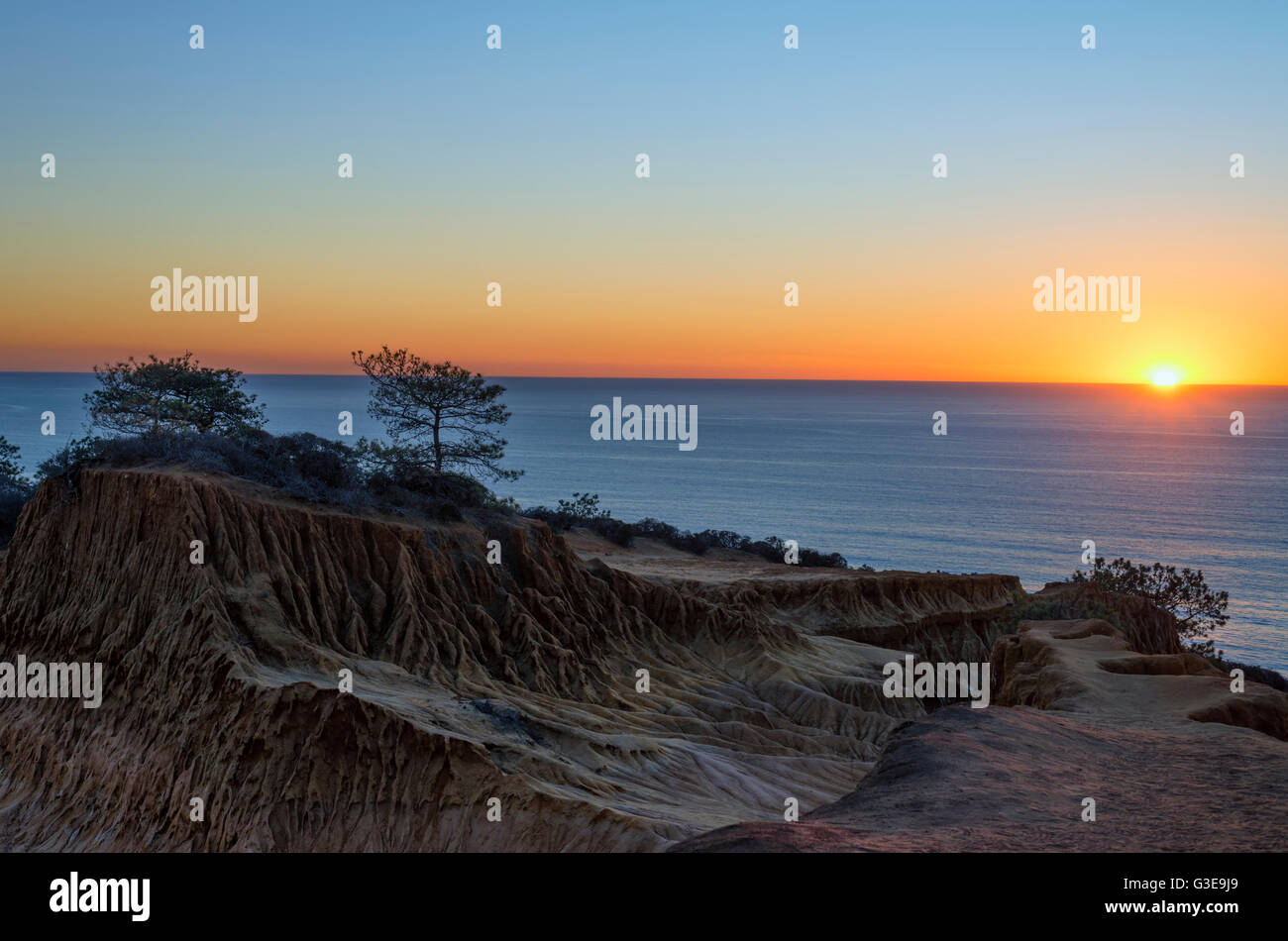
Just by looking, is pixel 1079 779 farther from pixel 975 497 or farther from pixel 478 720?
pixel 975 497

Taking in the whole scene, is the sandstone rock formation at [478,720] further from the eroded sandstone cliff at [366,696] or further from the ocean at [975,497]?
the ocean at [975,497]

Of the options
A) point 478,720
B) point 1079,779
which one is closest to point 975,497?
point 478,720

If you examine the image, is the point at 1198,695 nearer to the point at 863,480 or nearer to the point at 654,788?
the point at 654,788

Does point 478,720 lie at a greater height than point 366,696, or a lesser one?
lesser

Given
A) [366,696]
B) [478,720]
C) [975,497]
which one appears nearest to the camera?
[366,696]

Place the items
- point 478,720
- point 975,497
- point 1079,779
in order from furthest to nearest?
point 975,497 → point 478,720 → point 1079,779

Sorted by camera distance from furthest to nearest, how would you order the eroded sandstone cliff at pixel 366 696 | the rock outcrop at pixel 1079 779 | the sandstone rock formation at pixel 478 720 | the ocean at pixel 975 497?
the ocean at pixel 975 497
the eroded sandstone cliff at pixel 366 696
the sandstone rock formation at pixel 478 720
the rock outcrop at pixel 1079 779

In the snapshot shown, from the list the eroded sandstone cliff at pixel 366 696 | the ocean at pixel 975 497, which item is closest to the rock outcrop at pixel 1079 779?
the eroded sandstone cliff at pixel 366 696

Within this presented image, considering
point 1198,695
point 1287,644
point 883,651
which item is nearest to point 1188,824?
point 1198,695

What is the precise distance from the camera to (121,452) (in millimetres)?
29547

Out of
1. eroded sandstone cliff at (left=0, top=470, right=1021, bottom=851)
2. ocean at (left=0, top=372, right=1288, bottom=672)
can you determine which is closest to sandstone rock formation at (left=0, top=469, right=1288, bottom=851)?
eroded sandstone cliff at (left=0, top=470, right=1021, bottom=851)
